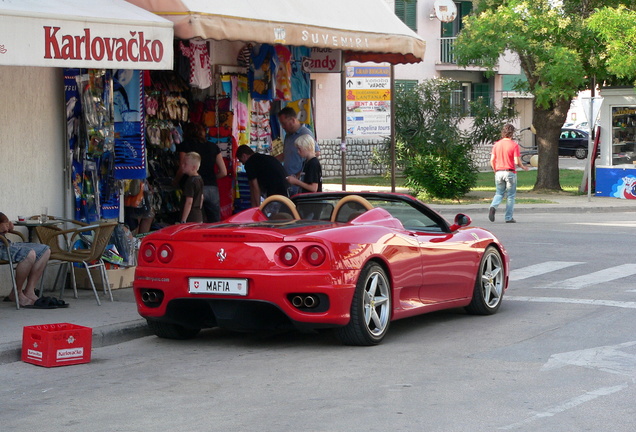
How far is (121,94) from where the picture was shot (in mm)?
12797

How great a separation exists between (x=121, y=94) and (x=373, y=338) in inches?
218

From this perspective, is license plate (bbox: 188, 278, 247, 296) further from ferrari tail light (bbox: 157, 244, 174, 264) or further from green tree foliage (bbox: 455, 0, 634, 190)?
green tree foliage (bbox: 455, 0, 634, 190)

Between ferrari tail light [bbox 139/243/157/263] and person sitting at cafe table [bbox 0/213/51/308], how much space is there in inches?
79.2

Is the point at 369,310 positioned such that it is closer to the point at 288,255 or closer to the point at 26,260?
the point at 288,255

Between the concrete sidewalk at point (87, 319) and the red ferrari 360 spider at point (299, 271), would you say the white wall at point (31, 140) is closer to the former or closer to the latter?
the concrete sidewalk at point (87, 319)

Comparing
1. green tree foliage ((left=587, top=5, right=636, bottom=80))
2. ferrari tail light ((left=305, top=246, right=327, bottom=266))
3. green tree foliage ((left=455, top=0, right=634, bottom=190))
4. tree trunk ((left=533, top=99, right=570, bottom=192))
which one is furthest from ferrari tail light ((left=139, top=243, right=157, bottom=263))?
tree trunk ((left=533, top=99, right=570, bottom=192))

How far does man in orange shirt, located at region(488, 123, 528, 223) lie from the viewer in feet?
70.4

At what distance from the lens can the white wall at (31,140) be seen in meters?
11.3

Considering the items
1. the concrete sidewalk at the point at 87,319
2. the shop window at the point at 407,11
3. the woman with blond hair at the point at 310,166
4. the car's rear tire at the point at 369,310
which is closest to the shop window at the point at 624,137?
the shop window at the point at 407,11

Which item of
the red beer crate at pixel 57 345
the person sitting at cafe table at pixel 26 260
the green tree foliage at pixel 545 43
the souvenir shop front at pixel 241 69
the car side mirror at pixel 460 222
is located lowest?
the red beer crate at pixel 57 345

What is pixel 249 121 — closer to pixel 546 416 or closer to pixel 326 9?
pixel 326 9

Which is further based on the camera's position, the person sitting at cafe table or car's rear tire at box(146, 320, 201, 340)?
the person sitting at cafe table

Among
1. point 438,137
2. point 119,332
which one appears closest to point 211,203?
point 119,332

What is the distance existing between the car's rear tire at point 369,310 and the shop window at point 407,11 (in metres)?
35.4
